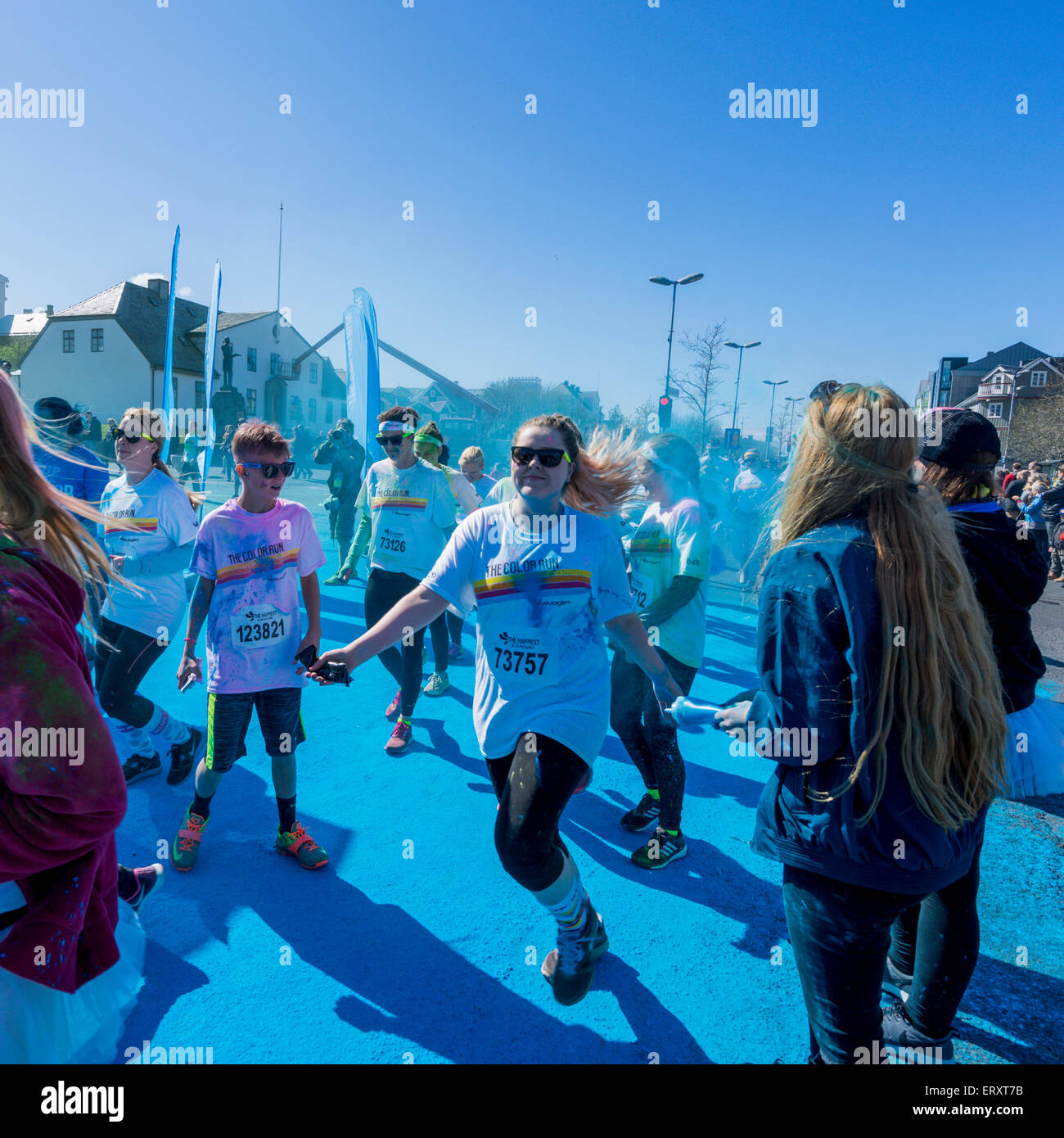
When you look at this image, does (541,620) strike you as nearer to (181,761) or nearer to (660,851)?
(660,851)

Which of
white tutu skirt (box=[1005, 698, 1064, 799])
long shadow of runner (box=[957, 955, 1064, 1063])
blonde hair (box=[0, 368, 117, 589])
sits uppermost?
blonde hair (box=[0, 368, 117, 589])

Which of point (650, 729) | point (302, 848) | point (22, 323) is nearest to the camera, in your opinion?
point (302, 848)

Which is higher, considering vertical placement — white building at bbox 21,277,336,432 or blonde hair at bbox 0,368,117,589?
white building at bbox 21,277,336,432

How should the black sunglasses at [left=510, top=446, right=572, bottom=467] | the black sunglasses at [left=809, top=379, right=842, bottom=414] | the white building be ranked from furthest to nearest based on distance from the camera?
the white building → the black sunglasses at [left=510, top=446, right=572, bottom=467] → the black sunglasses at [left=809, top=379, right=842, bottom=414]

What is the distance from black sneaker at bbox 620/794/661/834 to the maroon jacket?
9.30ft

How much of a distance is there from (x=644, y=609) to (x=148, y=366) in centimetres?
4444

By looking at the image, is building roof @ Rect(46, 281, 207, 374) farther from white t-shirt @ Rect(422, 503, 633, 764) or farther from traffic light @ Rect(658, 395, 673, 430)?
white t-shirt @ Rect(422, 503, 633, 764)

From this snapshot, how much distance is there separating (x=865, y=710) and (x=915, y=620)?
0.24 m

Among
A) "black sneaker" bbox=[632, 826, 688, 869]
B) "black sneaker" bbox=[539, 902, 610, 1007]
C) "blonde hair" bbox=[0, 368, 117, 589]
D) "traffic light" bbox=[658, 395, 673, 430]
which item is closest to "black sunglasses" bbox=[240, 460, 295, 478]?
"blonde hair" bbox=[0, 368, 117, 589]

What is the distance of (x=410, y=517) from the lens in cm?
496

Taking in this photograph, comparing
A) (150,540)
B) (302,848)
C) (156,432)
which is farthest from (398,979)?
(156,432)

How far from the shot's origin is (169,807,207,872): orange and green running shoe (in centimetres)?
317

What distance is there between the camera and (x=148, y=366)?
131 ft

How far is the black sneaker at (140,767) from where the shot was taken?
13.1 ft
